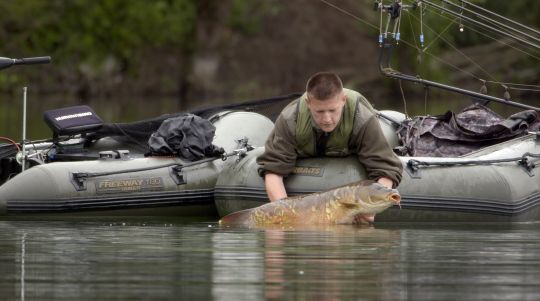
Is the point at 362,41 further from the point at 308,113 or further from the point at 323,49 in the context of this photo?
the point at 308,113

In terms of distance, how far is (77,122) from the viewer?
13320 mm

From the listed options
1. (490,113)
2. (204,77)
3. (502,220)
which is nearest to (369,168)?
(502,220)

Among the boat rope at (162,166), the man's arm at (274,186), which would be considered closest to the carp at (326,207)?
the man's arm at (274,186)

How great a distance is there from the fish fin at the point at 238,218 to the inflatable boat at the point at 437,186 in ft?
2.30

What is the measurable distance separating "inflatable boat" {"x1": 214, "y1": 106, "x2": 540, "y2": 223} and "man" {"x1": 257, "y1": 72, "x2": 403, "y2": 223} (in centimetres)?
17

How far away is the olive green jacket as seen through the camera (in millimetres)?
11367

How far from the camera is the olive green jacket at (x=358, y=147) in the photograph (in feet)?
37.3

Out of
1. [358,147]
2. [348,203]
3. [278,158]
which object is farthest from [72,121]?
[348,203]

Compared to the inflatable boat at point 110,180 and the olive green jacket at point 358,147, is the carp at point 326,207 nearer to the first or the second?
the olive green jacket at point 358,147

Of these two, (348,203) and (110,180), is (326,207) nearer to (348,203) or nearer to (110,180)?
(348,203)

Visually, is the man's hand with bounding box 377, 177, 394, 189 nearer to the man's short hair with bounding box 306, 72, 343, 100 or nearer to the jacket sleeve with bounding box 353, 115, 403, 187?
the jacket sleeve with bounding box 353, 115, 403, 187

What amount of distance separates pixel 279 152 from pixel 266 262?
2730 millimetres

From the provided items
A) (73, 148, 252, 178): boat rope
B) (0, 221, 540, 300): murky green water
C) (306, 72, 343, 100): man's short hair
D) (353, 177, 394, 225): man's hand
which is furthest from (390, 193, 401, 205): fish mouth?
(73, 148, 252, 178): boat rope

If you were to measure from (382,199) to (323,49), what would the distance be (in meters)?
38.6
